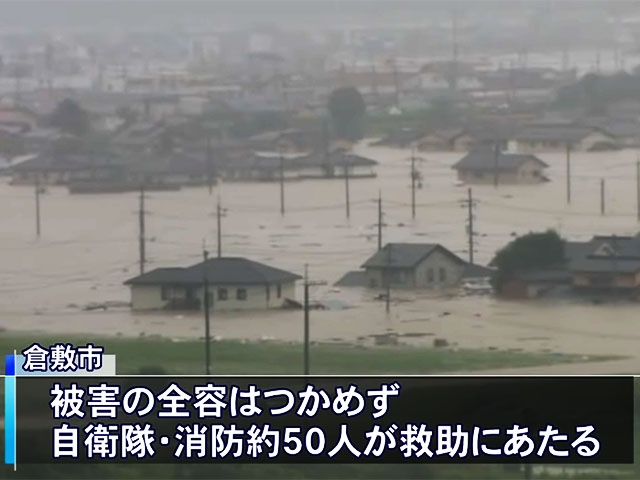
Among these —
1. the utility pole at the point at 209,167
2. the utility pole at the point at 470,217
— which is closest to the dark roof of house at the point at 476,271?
the utility pole at the point at 470,217

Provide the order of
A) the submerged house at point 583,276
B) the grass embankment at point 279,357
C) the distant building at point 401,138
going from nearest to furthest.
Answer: the grass embankment at point 279,357 < the submerged house at point 583,276 < the distant building at point 401,138

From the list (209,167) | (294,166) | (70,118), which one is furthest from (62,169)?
(294,166)

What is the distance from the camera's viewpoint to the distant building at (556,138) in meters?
5.56

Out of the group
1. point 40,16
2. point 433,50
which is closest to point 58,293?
point 40,16

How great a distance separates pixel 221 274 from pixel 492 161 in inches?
40.0

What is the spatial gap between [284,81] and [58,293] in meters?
0.98

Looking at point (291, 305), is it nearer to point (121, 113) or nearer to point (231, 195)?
point (231, 195)

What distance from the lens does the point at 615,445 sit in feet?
10.8

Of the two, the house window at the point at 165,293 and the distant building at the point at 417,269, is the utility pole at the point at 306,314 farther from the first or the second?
the house window at the point at 165,293

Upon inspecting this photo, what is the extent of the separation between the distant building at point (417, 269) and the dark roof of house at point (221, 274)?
20cm

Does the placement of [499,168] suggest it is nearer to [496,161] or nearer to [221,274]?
[496,161]

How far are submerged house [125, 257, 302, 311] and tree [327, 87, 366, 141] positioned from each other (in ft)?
2.23

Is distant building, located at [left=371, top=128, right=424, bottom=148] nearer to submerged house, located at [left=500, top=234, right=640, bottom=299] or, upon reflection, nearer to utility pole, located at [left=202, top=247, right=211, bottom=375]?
submerged house, located at [left=500, top=234, right=640, bottom=299]

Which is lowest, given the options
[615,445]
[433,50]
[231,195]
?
[615,445]
